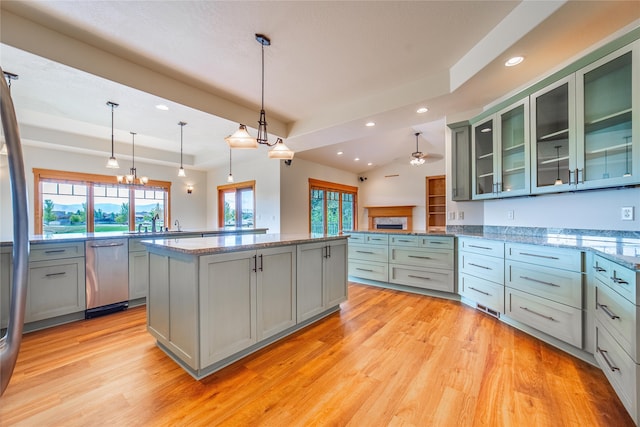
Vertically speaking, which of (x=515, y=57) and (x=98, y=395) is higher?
(x=515, y=57)

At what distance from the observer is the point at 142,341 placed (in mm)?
2449

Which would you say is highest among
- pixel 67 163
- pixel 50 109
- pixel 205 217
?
pixel 50 109

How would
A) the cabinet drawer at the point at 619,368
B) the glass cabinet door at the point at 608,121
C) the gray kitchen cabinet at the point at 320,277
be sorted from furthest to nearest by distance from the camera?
the gray kitchen cabinet at the point at 320,277, the glass cabinet door at the point at 608,121, the cabinet drawer at the point at 619,368

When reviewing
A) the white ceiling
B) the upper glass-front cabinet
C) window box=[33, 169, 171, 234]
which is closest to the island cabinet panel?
the white ceiling

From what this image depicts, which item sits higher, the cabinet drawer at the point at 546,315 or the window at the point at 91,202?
the window at the point at 91,202

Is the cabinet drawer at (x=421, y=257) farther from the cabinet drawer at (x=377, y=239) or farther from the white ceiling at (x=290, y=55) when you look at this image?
the white ceiling at (x=290, y=55)

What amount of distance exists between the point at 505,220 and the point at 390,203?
4.99 m

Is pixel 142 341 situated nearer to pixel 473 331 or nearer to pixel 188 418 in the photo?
pixel 188 418

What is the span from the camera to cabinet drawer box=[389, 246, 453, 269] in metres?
3.56

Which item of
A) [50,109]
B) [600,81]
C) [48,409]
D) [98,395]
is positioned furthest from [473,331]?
[50,109]

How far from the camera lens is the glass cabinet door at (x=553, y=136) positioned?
94.6 inches

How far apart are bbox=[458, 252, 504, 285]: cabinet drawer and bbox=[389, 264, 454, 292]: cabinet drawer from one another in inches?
9.8

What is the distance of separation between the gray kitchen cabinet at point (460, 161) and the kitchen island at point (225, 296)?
7.20 ft

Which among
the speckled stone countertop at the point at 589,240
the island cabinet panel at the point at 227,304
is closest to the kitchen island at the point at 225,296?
the island cabinet panel at the point at 227,304
